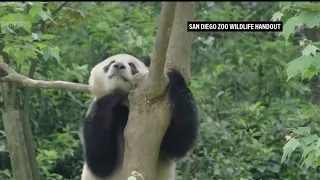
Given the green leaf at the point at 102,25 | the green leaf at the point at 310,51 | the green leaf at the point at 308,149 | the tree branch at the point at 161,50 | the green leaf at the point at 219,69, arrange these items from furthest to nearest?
the green leaf at the point at 102,25 < the green leaf at the point at 219,69 < the green leaf at the point at 308,149 < the green leaf at the point at 310,51 < the tree branch at the point at 161,50

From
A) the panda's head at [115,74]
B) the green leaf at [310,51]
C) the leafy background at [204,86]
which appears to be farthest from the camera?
the leafy background at [204,86]

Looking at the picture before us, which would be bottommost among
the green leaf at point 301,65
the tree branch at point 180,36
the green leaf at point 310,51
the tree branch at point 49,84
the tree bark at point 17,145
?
the tree bark at point 17,145

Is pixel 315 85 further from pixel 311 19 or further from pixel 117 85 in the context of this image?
pixel 311 19

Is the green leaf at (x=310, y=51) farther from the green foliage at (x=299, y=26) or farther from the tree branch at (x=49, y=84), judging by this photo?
the tree branch at (x=49, y=84)

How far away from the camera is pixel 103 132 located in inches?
187

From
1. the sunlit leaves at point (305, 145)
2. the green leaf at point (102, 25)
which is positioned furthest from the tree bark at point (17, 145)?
the green leaf at point (102, 25)

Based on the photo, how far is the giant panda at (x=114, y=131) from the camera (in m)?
4.62

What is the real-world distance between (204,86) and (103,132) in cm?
274

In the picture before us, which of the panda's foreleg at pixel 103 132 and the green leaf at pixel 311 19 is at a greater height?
the green leaf at pixel 311 19

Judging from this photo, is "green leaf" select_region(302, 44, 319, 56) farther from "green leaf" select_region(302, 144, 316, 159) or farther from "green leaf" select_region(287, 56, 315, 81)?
"green leaf" select_region(302, 144, 316, 159)

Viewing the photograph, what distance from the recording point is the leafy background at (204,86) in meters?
5.73

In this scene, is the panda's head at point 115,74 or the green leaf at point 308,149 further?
the panda's head at point 115,74

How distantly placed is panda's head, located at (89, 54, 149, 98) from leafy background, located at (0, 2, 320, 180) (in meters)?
0.39

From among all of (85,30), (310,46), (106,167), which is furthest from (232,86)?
(310,46)
